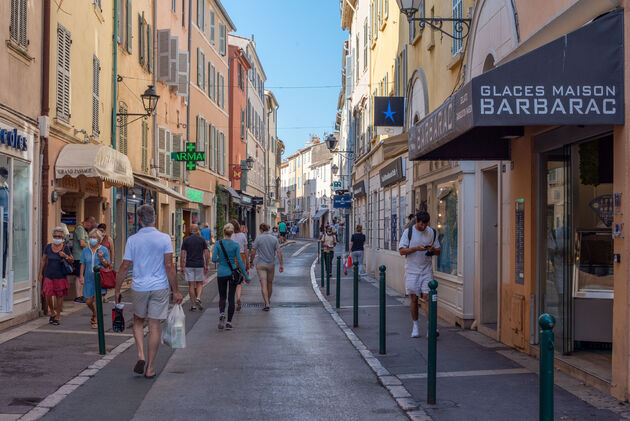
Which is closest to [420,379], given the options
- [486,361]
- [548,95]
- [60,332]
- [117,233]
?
[486,361]

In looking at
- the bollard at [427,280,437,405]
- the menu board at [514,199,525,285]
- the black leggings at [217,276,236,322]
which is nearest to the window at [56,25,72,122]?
the black leggings at [217,276,236,322]

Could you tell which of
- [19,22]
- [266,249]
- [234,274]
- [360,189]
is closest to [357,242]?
[360,189]

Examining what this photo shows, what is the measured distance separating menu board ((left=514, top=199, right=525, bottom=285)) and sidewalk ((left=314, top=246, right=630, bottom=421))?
95 cm

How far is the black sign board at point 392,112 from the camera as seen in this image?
751 inches

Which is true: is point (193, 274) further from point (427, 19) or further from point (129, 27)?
point (129, 27)

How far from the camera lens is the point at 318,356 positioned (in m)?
9.48

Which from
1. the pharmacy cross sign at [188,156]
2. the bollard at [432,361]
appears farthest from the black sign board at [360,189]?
the bollard at [432,361]

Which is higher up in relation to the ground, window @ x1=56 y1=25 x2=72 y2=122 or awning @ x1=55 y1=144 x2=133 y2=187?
window @ x1=56 y1=25 x2=72 y2=122

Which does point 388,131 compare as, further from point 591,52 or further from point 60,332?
point 591,52

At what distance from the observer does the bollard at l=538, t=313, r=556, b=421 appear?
431cm

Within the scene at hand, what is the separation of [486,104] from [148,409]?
394cm

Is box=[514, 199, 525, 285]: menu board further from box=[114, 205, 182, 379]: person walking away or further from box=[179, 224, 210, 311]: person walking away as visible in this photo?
box=[179, 224, 210, 311]: person walking away

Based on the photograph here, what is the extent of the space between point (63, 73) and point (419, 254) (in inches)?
324

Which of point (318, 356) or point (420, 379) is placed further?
point (318, 356)
